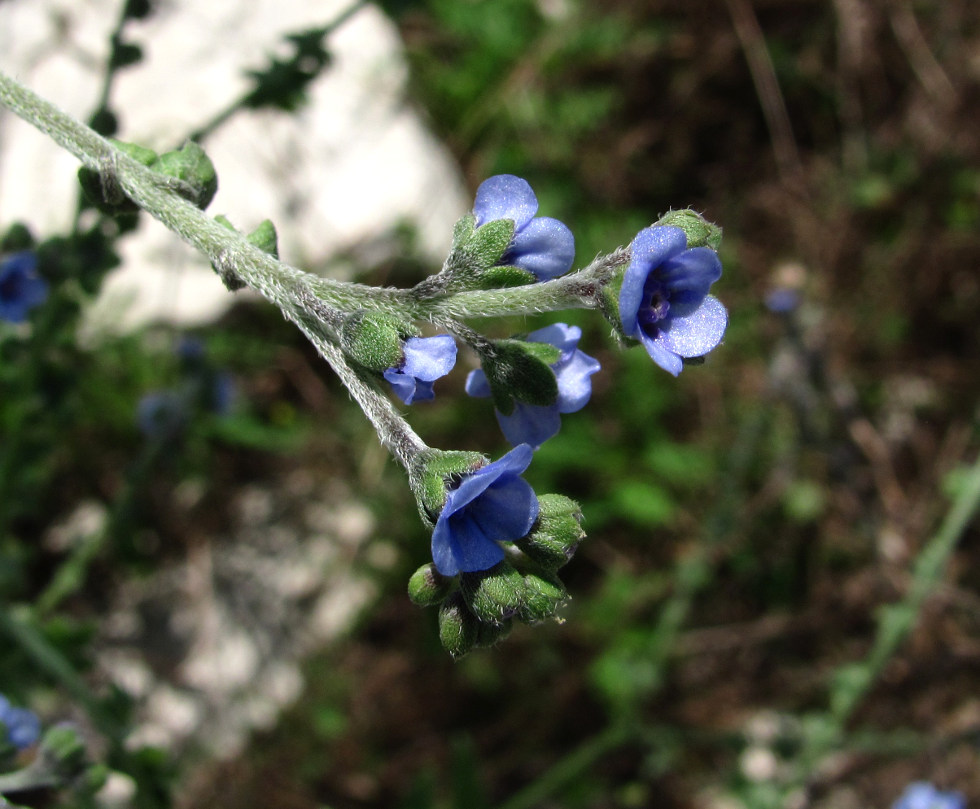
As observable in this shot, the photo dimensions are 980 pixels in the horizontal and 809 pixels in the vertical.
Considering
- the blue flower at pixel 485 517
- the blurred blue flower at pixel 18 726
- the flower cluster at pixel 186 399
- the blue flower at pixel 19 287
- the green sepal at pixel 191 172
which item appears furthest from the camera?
the flower cluster at pixel 186 399

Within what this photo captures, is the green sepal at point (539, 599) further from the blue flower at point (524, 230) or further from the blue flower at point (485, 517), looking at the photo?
the blue flower at point (524, 230)

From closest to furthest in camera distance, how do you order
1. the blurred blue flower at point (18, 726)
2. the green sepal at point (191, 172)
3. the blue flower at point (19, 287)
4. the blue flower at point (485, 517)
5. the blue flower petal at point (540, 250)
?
the blue flower at point (485, 517), the blue flower petal at point (540, 250), the green sepal at point (191, 172), the blurred blue flower at point (18, 726), the blue flower at point (19, 287)

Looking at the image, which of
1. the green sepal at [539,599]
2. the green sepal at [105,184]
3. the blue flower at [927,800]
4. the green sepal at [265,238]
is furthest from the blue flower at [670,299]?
the blue flower at [927,800]

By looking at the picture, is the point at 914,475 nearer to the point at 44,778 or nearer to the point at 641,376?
the point at 641,376

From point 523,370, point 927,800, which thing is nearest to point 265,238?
point 523,370

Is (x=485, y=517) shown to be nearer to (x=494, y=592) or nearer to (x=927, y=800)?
(x=494, y=592)

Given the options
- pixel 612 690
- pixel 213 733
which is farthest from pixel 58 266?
pixel 612 690
